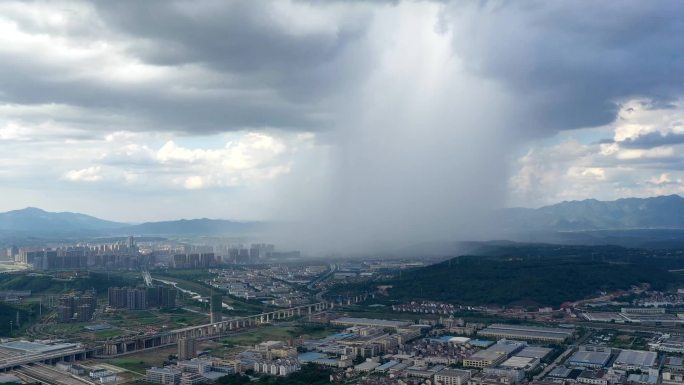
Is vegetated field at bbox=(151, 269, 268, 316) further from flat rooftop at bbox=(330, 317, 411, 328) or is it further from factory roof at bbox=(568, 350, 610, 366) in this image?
factory roof at bbox=(568, 350, 610, 366)

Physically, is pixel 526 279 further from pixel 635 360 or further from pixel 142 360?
pixel 142 360

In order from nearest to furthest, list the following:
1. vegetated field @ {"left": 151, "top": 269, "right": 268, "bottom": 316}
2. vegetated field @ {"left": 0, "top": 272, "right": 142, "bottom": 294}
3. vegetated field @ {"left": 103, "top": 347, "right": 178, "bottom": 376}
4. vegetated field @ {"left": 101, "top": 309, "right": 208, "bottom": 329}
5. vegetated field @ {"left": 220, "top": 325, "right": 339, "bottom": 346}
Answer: vegetated field @ {"left": 103, "top": 347, "right": 178, "bottom": 376} → vegetated field @ {"left": 220, "top": 325, "right": 339, "bottom": 346} → vegetated field @ {"left": 101, "top": 309, "right": 208, "bottom": 329} → vegetated field @ {"left": 151, "top": 269, "right": 268, "bottom": 316} → vegetated field @ {"left": 0, "top": 272, "right": 142, "bottom": 294}

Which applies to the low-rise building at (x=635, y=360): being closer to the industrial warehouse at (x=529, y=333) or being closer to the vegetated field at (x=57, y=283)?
the industrial warehouse at (x=529, y=333)

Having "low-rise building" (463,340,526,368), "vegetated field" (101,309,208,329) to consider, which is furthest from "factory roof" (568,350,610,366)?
"vegetated field" (101,309,208,329)

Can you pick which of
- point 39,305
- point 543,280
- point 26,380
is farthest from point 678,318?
point 39,305

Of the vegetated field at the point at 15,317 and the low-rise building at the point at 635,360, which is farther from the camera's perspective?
the vegetated field at the point at 15,317

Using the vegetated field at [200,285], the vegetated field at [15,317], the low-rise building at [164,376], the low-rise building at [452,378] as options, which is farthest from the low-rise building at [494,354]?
the vegetated field at [15,317]
